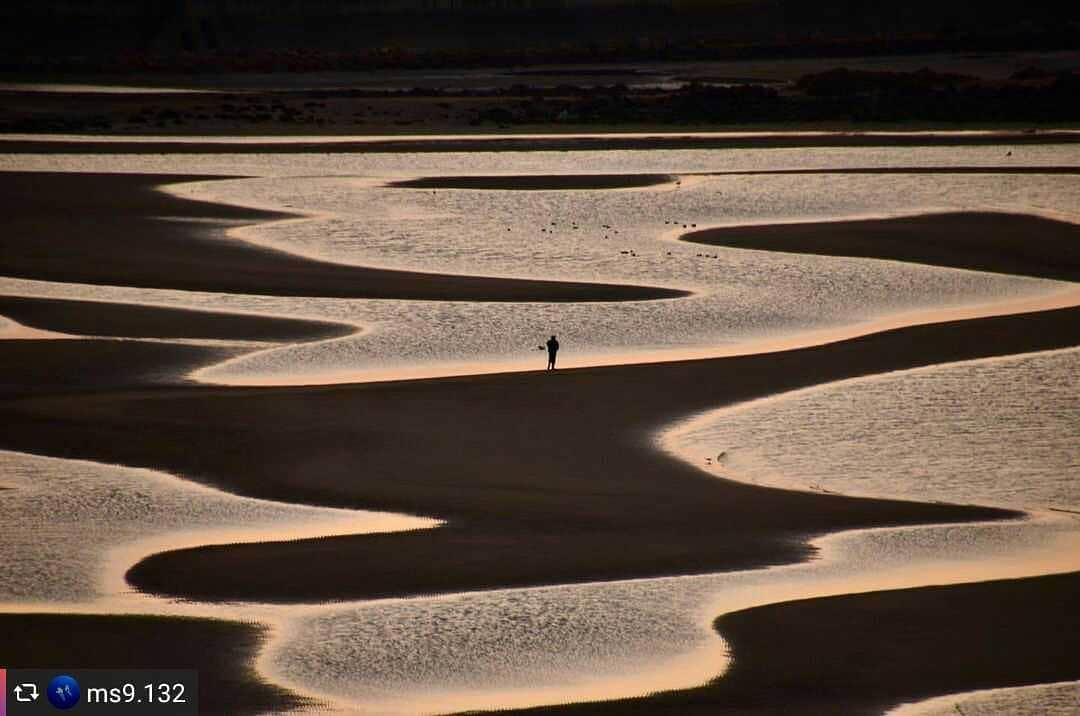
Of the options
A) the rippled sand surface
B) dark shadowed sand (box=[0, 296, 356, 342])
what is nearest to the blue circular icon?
the rippled sand surface

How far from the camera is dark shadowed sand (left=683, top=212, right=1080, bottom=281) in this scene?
4059cm

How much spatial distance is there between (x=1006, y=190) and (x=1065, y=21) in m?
82.9

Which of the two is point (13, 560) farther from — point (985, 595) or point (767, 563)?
point (985, 595)

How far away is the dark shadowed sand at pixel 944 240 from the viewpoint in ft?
133

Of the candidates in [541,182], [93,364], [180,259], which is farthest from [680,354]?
[541,182]

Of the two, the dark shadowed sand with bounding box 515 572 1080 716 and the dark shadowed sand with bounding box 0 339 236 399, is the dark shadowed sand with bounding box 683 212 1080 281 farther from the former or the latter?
the dark shadowed sand with bounding box 515 572 1080 716

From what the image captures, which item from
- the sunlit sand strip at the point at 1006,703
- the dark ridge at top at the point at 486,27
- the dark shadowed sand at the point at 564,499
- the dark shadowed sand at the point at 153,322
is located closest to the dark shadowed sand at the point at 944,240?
the dark shadowed sand at the point at 564,499

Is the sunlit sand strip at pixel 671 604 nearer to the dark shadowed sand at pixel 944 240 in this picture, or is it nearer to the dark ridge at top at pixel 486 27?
the dark shadowed sand at pixel 944 240

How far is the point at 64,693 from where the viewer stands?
50.4ft

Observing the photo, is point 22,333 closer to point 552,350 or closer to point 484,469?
point 552,350

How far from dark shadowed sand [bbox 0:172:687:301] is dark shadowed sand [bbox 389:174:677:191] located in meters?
7.96

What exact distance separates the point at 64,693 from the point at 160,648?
5.03ft

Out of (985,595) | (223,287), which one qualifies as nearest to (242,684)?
(985,595)

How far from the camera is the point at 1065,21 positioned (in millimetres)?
128000
